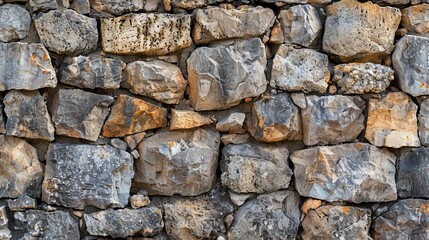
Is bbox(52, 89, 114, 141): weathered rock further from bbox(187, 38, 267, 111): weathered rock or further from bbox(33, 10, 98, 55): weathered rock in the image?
bbox(187, 38, 267, 111): weathered rock

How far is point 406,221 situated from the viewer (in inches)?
75.1

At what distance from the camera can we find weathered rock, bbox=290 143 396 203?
1.87 m

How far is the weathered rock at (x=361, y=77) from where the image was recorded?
1.88 metres

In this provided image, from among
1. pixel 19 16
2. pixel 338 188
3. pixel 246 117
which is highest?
pixel 19 16

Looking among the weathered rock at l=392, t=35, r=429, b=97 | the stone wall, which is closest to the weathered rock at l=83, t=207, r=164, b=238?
the stone wall

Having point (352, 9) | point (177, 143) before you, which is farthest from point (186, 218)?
point (352, 9)

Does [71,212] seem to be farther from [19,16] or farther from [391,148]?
[391,148]

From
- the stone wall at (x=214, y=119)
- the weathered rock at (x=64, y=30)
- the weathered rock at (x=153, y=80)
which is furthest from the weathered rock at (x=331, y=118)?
the weathered rock at (x=64, y=30)

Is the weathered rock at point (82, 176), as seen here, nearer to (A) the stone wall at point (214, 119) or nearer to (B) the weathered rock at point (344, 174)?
(A) the stone wall at point (214, 119)

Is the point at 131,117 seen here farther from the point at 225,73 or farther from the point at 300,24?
the point at 300,24

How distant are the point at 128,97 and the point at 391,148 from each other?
1014 millimetres

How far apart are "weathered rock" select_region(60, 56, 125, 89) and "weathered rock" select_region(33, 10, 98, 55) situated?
5 centimetres

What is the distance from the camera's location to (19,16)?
1703 mm

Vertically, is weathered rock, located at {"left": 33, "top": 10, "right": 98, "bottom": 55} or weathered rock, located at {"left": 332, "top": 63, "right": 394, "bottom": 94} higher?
weathered rock, located at {"left": 33, "top": 10, "right": 98, "bottom": 55}
